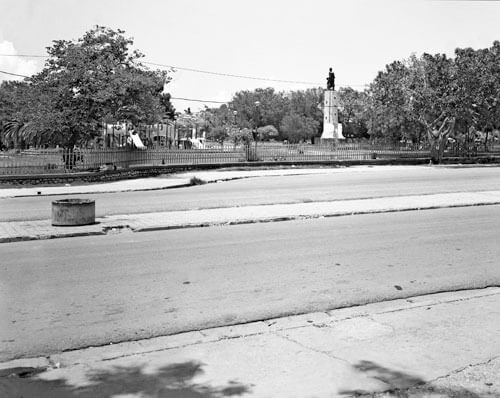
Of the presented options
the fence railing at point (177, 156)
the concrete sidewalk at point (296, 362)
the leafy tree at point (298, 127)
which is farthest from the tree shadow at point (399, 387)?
the leafy tree at point (298, 127)

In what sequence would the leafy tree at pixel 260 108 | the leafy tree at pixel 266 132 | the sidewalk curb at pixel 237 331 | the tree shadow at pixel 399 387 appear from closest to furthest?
1. the tree shadow at pixel 399 387
2. the sidewalk curb at pixel 237 331
3. the leafy tree at pixel 266 132
4. the leafy tree at pixel 260 108

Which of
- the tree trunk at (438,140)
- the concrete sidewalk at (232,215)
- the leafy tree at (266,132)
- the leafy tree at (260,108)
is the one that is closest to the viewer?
the concrete sidewalk at (232,215)

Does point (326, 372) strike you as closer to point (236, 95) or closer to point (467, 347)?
point (467, 347)

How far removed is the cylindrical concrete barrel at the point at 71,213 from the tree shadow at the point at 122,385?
25.5 ft

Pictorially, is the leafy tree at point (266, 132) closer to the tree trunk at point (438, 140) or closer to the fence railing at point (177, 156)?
the fence railing at point (177, 156)

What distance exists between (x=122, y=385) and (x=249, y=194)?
1661 centimetres

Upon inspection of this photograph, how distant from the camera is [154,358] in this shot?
5238 mm

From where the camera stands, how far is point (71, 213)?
1255 centimetres

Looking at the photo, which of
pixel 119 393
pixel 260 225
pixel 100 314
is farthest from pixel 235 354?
pixel 260 225

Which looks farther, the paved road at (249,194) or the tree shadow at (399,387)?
the paved road at (249,194)

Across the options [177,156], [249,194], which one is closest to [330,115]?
[177,156]

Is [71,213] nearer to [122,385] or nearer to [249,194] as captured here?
[122,385]

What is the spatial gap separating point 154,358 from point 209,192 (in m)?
17.0

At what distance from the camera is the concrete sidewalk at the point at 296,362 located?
4.50 m
